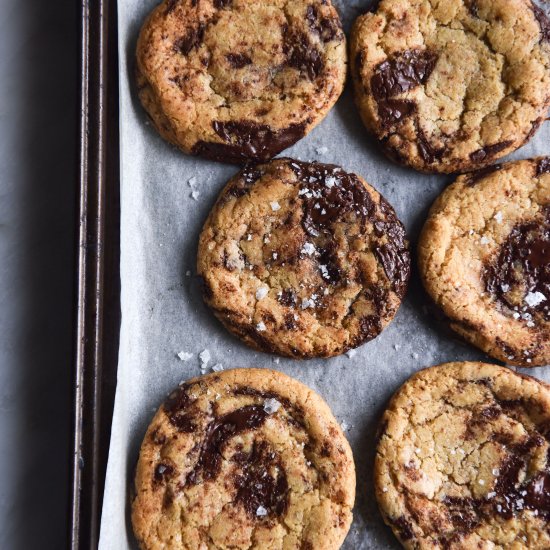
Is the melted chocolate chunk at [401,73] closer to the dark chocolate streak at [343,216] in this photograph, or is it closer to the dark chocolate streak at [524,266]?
the dark chocolate streak at [343,216]

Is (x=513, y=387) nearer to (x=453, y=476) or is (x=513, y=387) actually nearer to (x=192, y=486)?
(x=453, y=476)

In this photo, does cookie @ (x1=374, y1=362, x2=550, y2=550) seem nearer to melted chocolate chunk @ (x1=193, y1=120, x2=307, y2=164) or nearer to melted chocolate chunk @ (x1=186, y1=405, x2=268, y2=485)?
melted chocolate chunk @ (x1=186, y1=405, x2=268, y2=485)

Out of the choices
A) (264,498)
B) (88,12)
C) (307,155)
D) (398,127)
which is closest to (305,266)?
(307,155)

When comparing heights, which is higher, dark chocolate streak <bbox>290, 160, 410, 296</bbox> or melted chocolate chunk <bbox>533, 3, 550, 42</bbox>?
melted chocolate chunk <bbox>533, 3, 550, 42</bbox>

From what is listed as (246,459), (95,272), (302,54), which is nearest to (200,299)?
(95,272)

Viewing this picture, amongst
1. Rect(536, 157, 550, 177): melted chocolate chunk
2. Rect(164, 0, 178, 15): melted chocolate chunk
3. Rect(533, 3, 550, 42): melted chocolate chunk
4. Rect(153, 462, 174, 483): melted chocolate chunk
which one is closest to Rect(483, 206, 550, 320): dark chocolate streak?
Rect(536, 157, 550, 177): melted chocolate chunk

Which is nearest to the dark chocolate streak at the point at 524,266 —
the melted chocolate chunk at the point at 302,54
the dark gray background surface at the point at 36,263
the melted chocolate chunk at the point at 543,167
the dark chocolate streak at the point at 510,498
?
the melted chocolate chunk at the point at 543,167
